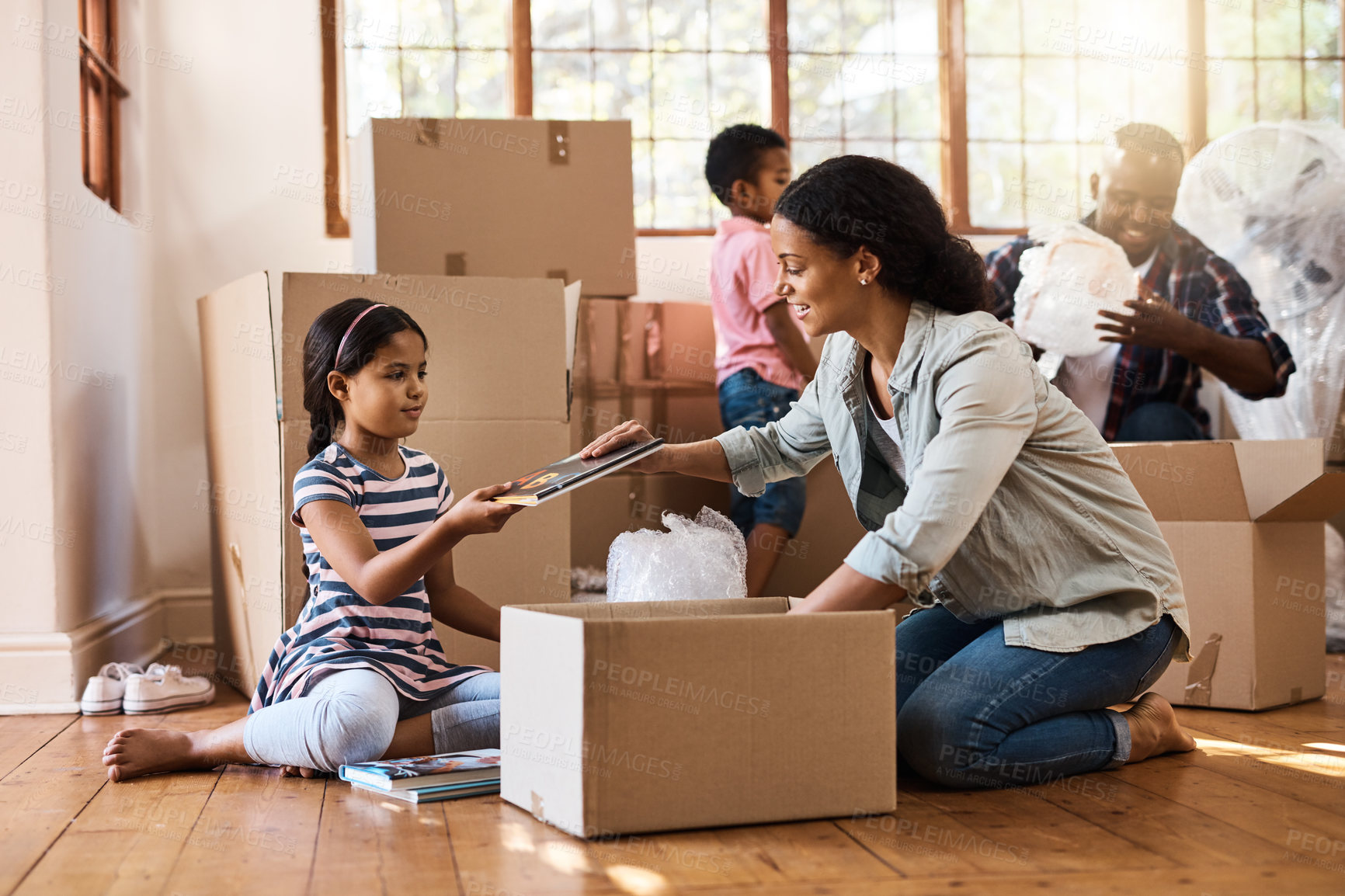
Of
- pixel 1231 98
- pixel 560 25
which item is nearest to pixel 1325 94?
pixel 1231 98

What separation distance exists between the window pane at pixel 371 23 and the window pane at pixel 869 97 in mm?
1188

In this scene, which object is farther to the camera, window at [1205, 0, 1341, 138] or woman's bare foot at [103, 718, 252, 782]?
window at [1205, 0, 1341, 138]

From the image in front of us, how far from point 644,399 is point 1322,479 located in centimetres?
129

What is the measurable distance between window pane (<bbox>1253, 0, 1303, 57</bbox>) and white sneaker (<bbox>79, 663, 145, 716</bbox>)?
3.22m

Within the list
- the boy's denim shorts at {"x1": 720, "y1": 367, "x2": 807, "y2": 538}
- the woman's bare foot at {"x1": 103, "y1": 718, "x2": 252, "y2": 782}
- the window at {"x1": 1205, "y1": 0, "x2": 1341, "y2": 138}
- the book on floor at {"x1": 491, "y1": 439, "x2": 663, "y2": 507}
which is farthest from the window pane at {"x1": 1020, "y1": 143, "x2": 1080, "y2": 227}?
the woman's bare foot at {"x1": 103, "y1": 718, "x2": 252, "y2": 782}

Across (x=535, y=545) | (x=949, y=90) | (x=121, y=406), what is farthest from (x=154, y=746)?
(x=949, y=90)

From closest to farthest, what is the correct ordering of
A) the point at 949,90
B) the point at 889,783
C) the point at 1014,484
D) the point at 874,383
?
the point at 889,783, the point at 1014,484, the point at 874,383, the point at 949,90

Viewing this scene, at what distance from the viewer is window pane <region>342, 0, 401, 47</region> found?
2910mm

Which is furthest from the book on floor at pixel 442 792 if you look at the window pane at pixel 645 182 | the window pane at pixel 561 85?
the window pane at pixel 561 85

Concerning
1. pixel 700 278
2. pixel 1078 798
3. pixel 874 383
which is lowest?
pixel 1078 798

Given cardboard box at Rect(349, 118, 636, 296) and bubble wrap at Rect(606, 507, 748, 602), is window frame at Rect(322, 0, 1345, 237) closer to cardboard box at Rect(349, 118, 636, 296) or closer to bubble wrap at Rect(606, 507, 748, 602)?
cardboard box at Rect(349, 118, 636, 296)

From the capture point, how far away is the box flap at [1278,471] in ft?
6.02

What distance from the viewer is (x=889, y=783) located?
Answer: 1.20 m

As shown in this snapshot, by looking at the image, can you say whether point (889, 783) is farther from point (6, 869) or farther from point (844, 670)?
point (6, 869)
